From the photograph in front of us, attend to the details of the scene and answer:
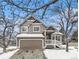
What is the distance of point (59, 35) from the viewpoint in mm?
26750

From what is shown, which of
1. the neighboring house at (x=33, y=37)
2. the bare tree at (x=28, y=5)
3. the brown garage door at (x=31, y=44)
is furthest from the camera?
the neighboring house at (x=33, y=37)

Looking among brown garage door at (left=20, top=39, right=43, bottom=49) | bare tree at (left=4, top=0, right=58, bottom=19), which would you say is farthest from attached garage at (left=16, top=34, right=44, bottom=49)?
bare tree at (left=4, top=0, right=58, bottom=19)

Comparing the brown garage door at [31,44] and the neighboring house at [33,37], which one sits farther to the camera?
the neighboring house at [33,37]

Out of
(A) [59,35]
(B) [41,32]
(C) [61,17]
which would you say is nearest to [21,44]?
(B) [41,32]

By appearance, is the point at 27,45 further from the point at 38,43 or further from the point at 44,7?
the point at 44,7

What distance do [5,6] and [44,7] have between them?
850mm

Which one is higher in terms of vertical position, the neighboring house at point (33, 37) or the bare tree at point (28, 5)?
the bare tree at point (28, 5)

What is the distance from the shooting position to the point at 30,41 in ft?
80.9

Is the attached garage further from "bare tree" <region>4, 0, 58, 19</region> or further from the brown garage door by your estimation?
"bare tree" <region>4, 0, 58, 19</region>

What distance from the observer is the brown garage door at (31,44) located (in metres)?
24.0

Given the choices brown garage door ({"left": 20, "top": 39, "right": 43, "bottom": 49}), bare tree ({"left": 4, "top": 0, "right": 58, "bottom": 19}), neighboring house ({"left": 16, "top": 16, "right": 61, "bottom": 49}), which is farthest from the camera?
neighboring house ({"left": 16, "top": 16, "right": 61, "bottom": 49})

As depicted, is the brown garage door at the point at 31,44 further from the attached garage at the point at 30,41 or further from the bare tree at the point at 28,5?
the bare tree at the point at 28,5

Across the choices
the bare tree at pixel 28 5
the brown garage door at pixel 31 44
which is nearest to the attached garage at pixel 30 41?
the brown garage door at pixel 31 44

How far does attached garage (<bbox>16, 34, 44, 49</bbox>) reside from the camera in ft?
78.8
